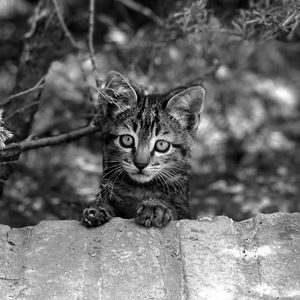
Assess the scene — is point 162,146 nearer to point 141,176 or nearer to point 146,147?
point 146,147

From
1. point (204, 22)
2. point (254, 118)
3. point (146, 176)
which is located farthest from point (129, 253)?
point (254, 118)

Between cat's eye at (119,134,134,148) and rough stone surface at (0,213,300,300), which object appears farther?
cat's eye at (119,134,134,148)

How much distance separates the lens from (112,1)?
9508 millimetres

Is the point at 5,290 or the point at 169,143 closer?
the point at 5,290

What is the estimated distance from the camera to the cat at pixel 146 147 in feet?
16.8

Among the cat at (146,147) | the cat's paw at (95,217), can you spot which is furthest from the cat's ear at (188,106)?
the cat's paw at (95,217)

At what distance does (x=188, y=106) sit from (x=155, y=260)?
5.50ft

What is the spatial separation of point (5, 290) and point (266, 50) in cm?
684

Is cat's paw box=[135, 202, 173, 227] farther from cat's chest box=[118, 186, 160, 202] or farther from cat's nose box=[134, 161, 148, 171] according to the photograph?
cat's chest box=[118, 186, 160, 202]

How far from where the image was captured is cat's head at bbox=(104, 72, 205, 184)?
511 cm

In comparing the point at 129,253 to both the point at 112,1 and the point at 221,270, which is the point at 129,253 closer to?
the point at 221,270

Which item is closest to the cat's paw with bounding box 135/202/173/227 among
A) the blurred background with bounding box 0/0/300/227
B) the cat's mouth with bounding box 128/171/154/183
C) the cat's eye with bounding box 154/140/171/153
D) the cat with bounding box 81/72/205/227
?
the cat with bounding box 81/72/205/227

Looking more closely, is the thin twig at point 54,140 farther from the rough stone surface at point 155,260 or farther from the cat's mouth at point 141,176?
the rough stone surface at point 155,260

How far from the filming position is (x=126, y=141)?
5.21 m
